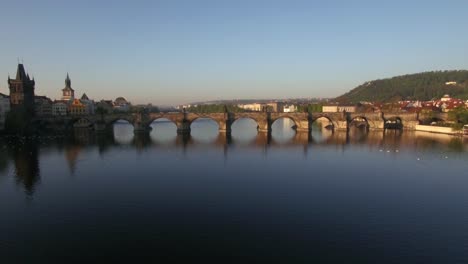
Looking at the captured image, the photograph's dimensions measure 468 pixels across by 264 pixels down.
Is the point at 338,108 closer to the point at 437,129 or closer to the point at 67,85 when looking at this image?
the point at 437,129

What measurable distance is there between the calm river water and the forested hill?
115 metres

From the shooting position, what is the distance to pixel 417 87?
150125 mm

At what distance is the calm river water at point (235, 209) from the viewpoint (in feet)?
44.5

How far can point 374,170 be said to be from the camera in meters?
29.2

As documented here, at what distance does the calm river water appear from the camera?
13578 millimetres

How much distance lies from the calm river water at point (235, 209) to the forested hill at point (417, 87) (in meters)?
115

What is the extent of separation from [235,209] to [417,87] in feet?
501

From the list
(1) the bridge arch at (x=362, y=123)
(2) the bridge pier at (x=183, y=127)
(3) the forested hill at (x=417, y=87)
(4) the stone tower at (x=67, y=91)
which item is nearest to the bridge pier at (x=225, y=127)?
(2) the bridge pier at (x=183, y=127)

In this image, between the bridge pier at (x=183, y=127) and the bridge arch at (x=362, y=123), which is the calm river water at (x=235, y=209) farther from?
the bridge arch at (x=362, y=123)

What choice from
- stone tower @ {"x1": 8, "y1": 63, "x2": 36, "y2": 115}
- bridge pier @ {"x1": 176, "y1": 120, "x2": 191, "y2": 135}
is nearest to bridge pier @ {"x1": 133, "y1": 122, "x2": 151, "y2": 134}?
bridge pier @ {"x1": 176, "y1": 120, "x2": 191, "y2": 135}

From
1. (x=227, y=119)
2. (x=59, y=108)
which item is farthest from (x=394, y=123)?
(x=59, y=108)

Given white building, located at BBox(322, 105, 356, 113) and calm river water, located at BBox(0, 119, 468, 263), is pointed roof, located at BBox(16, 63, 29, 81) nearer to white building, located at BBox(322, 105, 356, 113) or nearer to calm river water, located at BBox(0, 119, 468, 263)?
calm river water, located at BBox(0, 119, 468, 263)

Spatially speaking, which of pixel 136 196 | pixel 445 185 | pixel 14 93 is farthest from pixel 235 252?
pixel 14 93

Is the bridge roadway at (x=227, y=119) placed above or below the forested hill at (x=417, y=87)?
below
